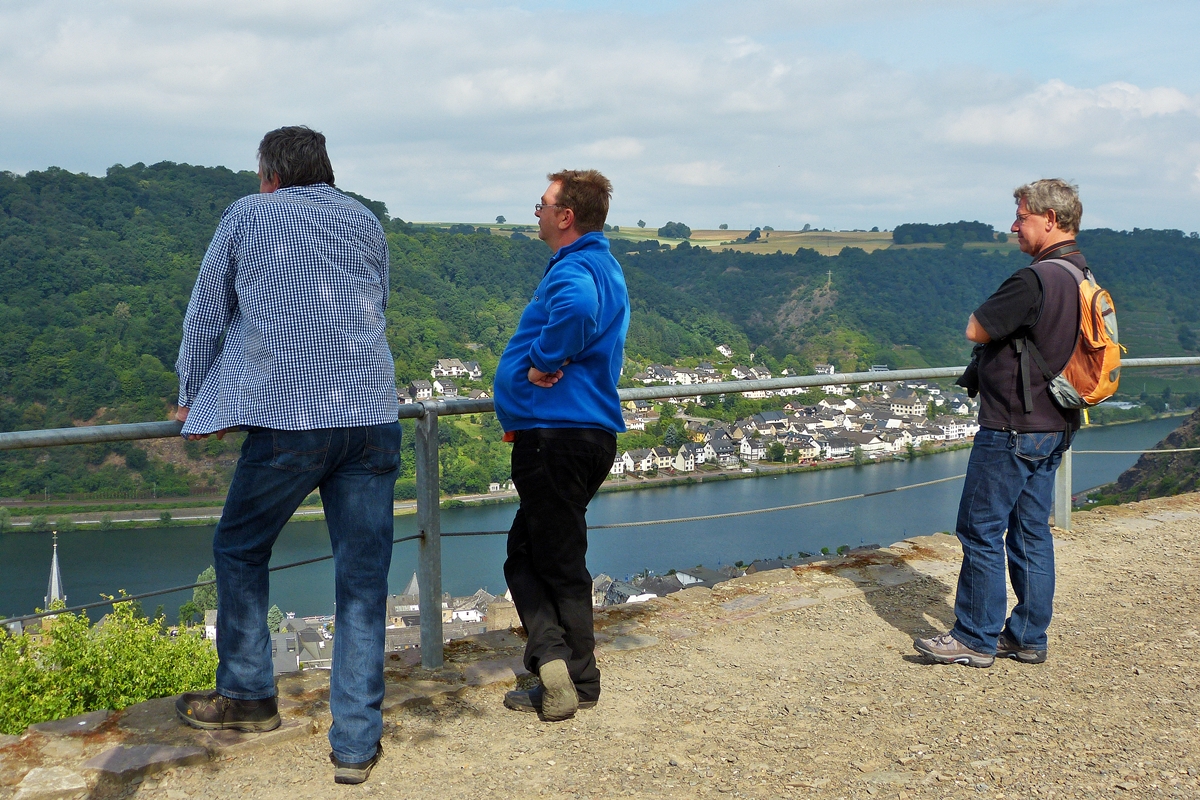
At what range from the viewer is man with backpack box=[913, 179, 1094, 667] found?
3.39 m

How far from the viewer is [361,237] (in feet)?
8.66

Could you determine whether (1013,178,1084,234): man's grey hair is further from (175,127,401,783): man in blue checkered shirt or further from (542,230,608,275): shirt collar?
(175,127,401,783): man in blue checkered shirt

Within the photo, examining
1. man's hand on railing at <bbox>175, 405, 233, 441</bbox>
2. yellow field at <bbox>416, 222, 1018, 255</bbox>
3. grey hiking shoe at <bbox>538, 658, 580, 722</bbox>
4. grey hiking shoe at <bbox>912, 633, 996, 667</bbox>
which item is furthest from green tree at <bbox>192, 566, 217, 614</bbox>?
yellow field at <bbox>416, 222, 1018, 255</bbox>

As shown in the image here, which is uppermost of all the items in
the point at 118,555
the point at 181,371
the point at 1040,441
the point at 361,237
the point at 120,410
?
the point at 361,237

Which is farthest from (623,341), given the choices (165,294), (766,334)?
(766,334)

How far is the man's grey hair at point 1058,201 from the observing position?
3457 mm

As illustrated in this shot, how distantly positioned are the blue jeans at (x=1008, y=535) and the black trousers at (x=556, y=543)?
1426 mm

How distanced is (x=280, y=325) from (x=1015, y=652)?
115 inches

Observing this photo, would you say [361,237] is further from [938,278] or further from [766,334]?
[938,278]

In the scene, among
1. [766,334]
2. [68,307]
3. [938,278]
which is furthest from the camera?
[938,278]

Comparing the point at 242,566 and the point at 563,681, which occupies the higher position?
the point at 242,566

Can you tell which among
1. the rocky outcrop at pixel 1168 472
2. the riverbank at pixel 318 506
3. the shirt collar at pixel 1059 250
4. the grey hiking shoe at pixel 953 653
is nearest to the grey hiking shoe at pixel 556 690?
the riverbank at pixel 318 506

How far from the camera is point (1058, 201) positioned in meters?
3.46

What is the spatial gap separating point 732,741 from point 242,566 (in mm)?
1538
